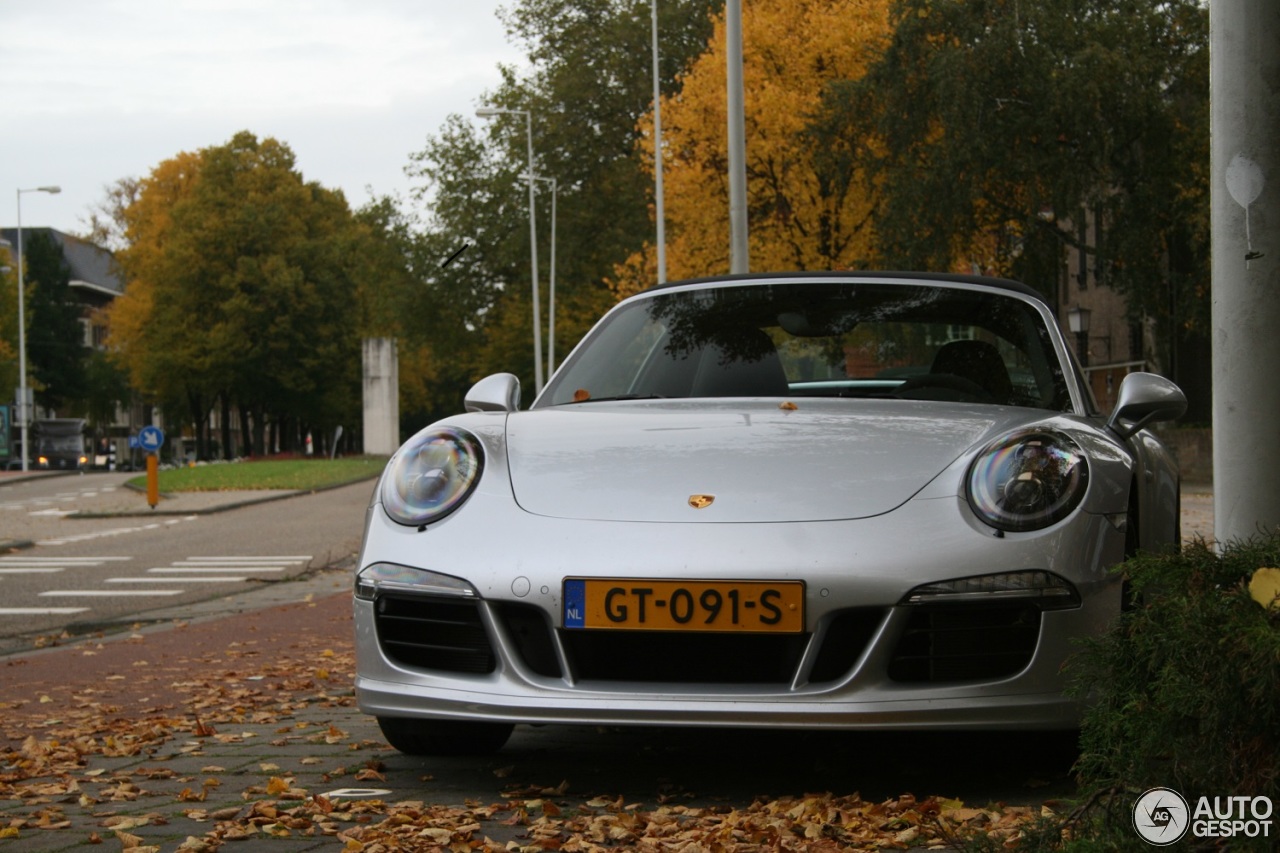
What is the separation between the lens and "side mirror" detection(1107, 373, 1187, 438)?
4734 millimetres

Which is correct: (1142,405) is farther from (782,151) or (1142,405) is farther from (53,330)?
(53,330)

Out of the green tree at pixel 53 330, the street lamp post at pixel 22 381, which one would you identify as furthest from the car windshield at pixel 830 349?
the green tree at pixel 53 330

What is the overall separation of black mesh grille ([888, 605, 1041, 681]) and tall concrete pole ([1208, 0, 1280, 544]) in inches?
28.7

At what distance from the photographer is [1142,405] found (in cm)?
472

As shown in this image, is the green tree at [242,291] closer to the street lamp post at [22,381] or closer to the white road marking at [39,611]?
the street lamp post at [22,381]

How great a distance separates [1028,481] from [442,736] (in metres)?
1.74

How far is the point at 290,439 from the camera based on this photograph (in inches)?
3324

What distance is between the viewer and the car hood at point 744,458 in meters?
4.22

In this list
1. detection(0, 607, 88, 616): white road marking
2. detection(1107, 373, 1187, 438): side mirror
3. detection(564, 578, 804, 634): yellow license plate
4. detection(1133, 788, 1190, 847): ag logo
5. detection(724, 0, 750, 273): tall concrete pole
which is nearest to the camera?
detection(1133, 788, 1190, 847): ag logo

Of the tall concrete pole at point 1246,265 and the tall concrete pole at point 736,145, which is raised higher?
the tall concrete pole at point 736,145

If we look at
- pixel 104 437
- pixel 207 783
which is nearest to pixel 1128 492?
pixel 207 783

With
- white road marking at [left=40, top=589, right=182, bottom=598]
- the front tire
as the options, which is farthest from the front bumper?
white road marking at [left=40, top=589, right=182, bottom=598]

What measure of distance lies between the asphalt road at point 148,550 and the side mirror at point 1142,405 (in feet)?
24.6

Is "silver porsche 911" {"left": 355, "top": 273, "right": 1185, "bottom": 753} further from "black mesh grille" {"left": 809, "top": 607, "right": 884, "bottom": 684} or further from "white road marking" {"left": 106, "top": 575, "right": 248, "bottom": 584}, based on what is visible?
"white road marking" {"left": 106, "top": 575, "right": 248, "bottom": 584}
